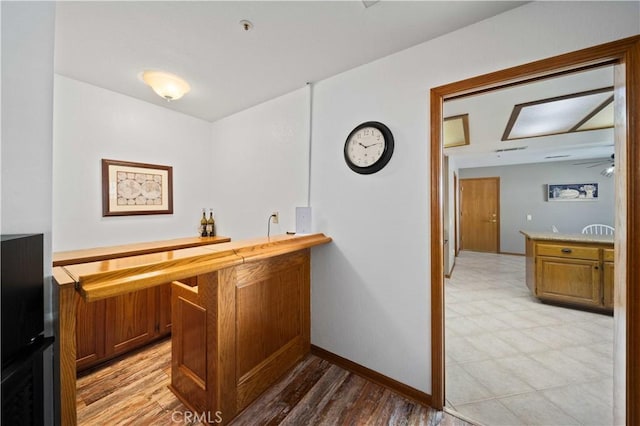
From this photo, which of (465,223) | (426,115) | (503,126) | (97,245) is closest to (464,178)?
(465,223)

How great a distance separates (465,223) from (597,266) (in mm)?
4145

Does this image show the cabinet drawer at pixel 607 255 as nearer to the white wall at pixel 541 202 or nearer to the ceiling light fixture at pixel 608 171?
the ceiling light fixture at pixel 608 171

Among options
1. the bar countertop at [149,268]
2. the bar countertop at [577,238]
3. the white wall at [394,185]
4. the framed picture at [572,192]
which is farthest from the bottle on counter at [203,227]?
the framed picture at [572,192]

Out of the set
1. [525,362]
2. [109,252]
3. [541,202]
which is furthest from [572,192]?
[109,252]

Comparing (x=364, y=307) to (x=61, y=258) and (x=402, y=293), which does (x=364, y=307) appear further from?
(x=61, y=258)

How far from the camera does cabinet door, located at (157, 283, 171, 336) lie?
2375 mm

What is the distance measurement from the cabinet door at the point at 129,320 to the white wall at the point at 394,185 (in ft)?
5.13

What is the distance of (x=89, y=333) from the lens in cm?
194

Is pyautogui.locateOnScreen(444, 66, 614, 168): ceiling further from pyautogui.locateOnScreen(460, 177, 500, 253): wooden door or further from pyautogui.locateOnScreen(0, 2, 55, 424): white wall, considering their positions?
pyautogui.locateOnScreen(0, 2, 55, 424): white wall

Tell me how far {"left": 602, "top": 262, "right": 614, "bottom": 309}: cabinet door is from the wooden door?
387 centimetres

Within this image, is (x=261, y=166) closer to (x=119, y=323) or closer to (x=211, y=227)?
(x=211, y=227)

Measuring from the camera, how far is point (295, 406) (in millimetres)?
1602

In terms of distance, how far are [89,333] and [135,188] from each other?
1.35 meters

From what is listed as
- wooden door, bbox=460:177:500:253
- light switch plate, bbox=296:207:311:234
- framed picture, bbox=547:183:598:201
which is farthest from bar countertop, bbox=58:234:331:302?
framed picture, bbox=547:183:598:201
